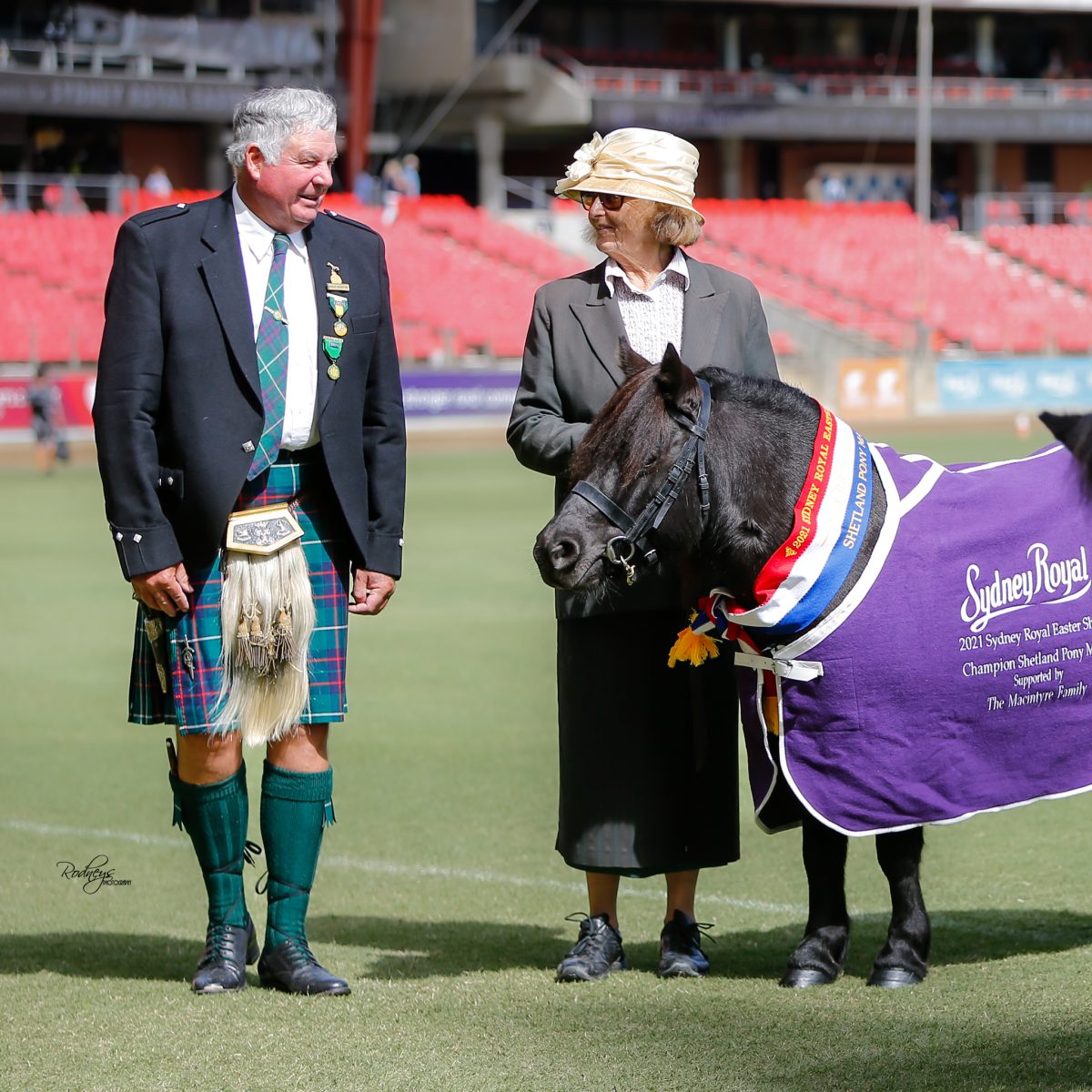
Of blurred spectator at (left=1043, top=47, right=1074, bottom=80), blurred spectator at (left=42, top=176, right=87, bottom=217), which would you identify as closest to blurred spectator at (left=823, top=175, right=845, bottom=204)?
blurred spectator at (left=1043, top=47, right=1074, bottom=80)

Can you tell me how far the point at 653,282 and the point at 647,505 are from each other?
97 centimetres

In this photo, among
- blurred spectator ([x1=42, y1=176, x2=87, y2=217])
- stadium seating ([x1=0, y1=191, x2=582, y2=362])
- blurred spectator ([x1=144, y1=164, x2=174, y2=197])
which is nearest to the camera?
stadium seating ([x1=0, y1=191, x2=582, y2=362])

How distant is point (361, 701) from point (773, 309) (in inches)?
1148

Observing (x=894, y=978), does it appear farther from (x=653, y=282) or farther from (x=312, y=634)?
(x=653, y=282)

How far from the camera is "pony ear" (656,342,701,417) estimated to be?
13.5ft

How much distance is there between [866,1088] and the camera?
12.3 feet

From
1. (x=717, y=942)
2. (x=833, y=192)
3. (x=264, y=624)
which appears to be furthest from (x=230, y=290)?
(x=833, y=192)

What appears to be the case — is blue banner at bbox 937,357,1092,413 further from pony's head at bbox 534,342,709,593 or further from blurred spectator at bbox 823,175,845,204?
pony's head at bbox 534,342,709,593

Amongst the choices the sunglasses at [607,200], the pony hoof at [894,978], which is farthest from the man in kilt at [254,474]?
the pony hoof at [894,978]

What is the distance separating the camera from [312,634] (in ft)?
15.2

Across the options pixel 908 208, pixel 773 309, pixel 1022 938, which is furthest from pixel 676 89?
pixel 1022 938

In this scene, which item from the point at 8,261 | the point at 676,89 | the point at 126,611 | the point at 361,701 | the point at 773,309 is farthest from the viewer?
the point at 676,89

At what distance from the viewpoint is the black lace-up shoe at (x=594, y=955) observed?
15.5 feet

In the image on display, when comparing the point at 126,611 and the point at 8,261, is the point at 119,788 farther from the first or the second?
the point at 8,261
